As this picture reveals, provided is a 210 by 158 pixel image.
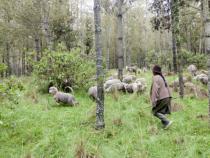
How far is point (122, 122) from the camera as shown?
859 cm

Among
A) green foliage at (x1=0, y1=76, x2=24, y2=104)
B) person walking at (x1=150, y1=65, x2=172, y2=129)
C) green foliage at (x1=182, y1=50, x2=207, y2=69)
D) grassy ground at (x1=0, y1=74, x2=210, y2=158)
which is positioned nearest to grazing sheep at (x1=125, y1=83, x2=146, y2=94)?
grassy ground at (x1=0, y1=74, x2=210, y2=158)

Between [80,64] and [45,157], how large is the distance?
29.3 ft

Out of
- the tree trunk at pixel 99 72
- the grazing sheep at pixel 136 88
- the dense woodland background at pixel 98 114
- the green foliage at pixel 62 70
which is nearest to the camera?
the dense woodland background at pixel 98 114

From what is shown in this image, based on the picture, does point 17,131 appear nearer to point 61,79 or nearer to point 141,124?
point 141,124

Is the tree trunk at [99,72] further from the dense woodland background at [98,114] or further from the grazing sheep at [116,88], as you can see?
the grazing sheep at [116,88]

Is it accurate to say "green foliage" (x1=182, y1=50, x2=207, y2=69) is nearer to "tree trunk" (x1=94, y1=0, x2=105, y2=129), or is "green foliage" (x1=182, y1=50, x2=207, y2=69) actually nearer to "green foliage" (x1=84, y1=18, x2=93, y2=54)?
"green foliage" (x1=84, y1=18, x2=93, y2=54)

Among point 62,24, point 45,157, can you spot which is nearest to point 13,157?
point 45,157

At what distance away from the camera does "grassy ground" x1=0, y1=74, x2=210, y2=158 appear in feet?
21.4

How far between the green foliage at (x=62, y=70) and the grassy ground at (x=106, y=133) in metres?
3.66

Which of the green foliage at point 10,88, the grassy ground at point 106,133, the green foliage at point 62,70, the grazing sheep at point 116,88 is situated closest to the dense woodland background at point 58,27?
the green foliage at point 62,70

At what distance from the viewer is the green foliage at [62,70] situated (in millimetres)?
14828

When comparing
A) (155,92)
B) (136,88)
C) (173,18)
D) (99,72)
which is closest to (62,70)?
(136,88)

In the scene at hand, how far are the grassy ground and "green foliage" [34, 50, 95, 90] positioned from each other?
3.66m

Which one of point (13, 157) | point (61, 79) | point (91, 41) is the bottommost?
point (13, 157)
